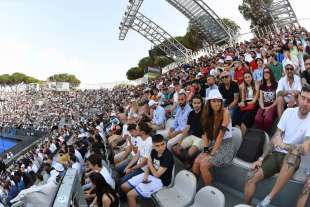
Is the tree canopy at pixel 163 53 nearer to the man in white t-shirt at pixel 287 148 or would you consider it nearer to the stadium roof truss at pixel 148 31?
the stadium roof truss at pixel 148 31

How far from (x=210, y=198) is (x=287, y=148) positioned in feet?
3.74

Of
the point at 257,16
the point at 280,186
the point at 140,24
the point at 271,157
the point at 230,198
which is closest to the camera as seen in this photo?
the point at 280,186

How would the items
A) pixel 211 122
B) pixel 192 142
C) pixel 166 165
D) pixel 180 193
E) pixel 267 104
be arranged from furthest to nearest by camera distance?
pixel 267 104 < pixel 192 142 < pixel 211 122 < pixel 166 165 < pixel 180 193

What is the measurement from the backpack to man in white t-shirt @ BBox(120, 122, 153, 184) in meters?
1.46

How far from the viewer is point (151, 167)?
216 inches

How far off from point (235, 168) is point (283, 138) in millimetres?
1016

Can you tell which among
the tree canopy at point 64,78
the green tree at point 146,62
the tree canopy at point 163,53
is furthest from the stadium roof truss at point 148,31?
the tree canopy at point 64,78

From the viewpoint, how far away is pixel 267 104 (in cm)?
664

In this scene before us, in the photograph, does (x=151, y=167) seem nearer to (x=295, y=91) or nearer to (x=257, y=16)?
(x=295, y=91)

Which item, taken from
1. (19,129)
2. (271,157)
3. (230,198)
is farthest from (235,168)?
(19,129)

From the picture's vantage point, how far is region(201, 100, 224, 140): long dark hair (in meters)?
5.42

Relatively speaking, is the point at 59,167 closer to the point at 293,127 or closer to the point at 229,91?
the point at 229,91

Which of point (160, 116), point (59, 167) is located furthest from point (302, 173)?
point (59, 167)

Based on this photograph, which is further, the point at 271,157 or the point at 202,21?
the point at 202,21
